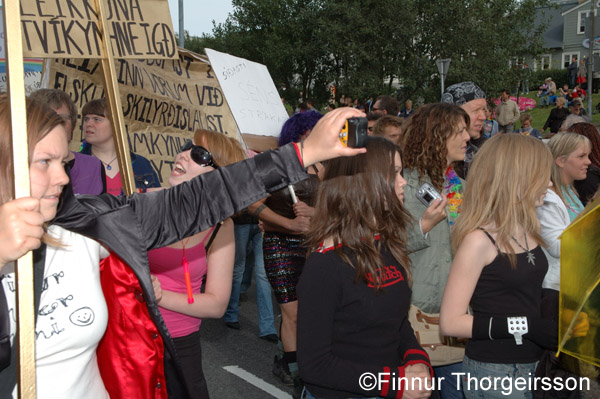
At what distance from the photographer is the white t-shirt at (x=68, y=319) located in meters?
1.67

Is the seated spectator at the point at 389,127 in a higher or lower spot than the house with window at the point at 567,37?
lower

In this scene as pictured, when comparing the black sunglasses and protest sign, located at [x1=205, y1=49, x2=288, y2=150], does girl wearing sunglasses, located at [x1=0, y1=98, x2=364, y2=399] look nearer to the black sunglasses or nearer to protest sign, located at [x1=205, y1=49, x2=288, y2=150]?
the black sunglasses

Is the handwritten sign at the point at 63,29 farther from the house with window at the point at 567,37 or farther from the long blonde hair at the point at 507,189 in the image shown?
the house with window at the point at 567,37

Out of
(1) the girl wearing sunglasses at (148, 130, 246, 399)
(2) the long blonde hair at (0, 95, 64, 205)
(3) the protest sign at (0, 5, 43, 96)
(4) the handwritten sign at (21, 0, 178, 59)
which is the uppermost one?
(3) the protest sign at (0, 5, 43, 96)

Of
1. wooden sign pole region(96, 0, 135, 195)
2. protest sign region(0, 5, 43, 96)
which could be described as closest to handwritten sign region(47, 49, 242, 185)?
wooden sign pole region(96, 0, 135, 195)

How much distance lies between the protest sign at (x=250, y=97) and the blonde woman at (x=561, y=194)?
89.2 inches

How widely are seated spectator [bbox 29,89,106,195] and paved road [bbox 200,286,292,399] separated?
175 cm

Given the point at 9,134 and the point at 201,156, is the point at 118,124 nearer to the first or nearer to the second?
the point at 201,156

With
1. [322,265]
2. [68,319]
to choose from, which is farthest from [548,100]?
[68,319]

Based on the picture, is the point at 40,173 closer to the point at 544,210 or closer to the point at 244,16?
the point at 544,210

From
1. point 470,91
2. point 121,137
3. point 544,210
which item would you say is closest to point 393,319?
point 121,137

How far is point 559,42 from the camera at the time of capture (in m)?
61.8

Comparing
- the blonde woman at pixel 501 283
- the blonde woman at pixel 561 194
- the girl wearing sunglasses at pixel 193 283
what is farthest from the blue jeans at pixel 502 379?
the girl wearing sunglasses at pixel 193 283

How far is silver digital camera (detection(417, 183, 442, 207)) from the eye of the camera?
129 inches
